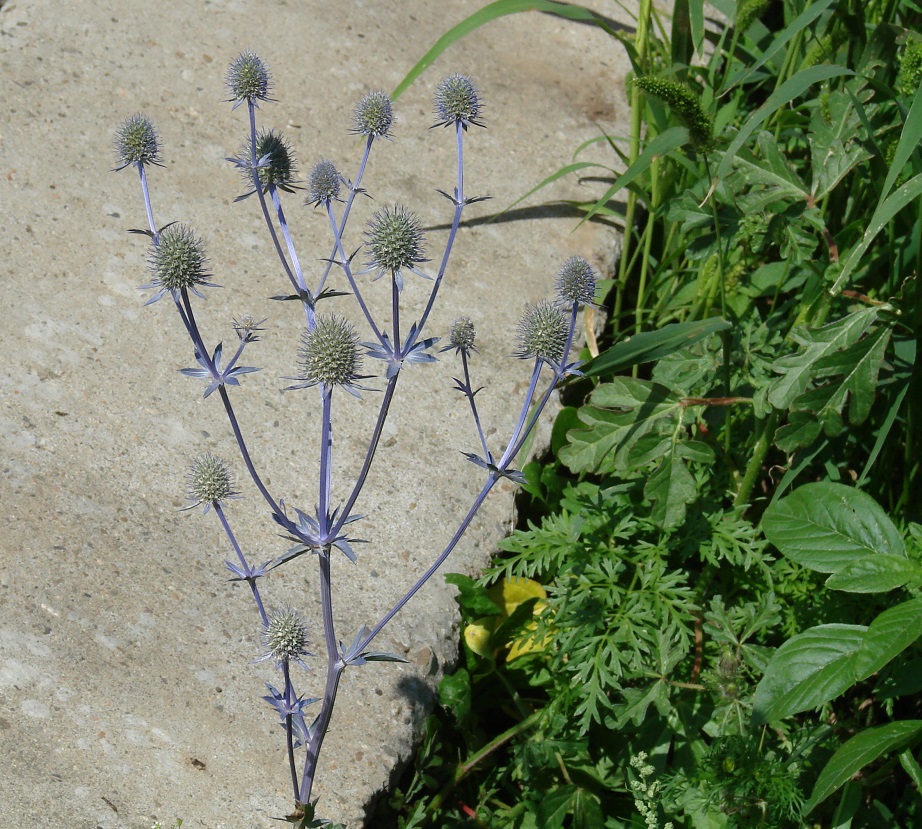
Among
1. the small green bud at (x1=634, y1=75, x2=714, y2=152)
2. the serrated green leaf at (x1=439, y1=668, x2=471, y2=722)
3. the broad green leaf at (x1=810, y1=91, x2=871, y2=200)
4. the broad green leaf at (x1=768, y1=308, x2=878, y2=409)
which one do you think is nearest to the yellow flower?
the serrated green leaf at (x1=439, y1=668, x2=471, y2=722)

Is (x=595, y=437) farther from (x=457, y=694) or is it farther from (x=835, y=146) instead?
(x=835, y=146)

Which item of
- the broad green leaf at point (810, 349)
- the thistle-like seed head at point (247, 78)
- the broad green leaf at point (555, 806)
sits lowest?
the broad green leaf at point (555, 806)

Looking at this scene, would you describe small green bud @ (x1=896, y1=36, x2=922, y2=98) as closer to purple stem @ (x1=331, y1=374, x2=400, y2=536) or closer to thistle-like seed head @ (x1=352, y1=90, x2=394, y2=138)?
thistle-like seed head @ (x1=352, y1=90, x2=394, y2=138)

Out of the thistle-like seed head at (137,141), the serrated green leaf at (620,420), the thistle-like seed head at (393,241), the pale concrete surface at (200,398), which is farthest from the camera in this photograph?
the serrated green leaf at (620,420)

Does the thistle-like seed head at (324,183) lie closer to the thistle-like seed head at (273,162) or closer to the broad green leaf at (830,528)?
the thistle-like seed head at (273,162)

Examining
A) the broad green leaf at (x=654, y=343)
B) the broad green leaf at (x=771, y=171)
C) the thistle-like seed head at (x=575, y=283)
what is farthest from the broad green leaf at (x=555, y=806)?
the broad green leaf at (x=771, y=171)

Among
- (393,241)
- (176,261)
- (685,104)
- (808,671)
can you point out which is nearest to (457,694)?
(808,671)

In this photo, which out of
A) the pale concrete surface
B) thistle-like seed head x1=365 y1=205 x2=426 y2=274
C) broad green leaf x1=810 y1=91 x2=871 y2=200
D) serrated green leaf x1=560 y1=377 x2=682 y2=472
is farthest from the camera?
serrated green leaf x1=560 y1=377 x2=682 y2=472
